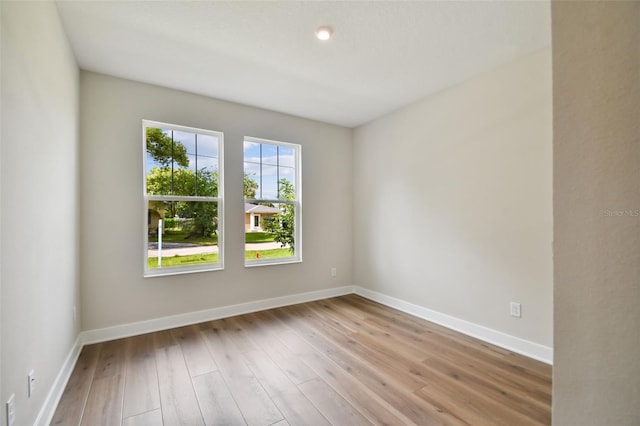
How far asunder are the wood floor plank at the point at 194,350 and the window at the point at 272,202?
3.29ft

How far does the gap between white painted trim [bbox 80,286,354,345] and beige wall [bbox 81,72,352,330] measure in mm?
59

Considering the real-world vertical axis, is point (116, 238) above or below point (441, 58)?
below


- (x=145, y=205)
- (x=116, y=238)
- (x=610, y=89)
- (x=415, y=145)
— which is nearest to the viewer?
(x=610, y=89)

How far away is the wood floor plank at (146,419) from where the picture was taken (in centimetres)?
172

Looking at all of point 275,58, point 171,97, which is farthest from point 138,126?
point 275,58

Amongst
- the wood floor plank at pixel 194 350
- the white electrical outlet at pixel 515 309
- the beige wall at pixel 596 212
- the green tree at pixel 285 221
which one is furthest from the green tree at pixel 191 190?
the beige wall at pixel 596 212

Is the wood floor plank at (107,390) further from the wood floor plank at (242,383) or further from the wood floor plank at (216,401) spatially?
the wood floor plank at (242,383)

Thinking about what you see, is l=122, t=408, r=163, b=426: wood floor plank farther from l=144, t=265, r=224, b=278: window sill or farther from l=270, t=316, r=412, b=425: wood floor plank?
l=144, t=265, r=224, b=278: window sill

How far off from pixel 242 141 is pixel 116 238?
1.74 m

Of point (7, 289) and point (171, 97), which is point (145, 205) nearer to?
point (171, 97)

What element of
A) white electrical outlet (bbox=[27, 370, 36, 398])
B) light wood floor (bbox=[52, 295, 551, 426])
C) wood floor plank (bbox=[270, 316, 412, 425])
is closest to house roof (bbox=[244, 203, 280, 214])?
light wood floor (bbox=[52, 295, 551, 426])

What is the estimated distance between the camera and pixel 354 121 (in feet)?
14.2

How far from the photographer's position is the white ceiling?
2.00 metres

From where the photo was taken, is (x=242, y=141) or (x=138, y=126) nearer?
(x=138, y=126)
